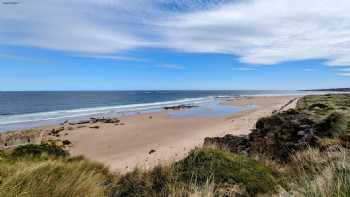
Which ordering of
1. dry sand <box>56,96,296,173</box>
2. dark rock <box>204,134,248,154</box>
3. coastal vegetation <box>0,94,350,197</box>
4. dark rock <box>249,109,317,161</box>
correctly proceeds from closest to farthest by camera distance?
coastal vegetation <box>0,94,350,197</box> → dark rock <box>249,109,317,161</box> → dark rock <box>204,134,248,154</box> → dry sand <box>56,96,296,173</box>

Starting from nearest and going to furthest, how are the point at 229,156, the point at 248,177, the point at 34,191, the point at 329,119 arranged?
the point at 34,191, the point at 248,177, the point at 229,156, the point at 329,119

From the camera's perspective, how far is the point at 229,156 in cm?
573

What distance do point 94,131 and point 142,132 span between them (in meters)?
4.30

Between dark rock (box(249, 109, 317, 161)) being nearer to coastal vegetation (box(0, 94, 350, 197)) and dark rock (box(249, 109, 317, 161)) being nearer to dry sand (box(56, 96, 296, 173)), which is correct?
coastal vegetation (box(0, 94, 350, 197))

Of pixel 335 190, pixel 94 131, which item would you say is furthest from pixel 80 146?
pixel 335 190

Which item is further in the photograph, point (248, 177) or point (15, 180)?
point (248, 177)

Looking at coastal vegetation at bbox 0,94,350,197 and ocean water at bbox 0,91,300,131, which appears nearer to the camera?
coastal vegetation at bbox 0,94,350,197

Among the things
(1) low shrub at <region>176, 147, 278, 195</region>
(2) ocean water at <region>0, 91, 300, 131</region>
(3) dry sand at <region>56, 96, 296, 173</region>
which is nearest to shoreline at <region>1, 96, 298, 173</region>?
(3) dry sand at <region>56, 96, 296, 173</region>

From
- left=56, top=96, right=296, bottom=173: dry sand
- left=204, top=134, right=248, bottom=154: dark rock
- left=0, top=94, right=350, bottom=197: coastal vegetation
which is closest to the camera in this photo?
left=0, top=94, right=350, bottom=197: coastal vegetation

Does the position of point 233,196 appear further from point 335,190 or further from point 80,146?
point 80,146

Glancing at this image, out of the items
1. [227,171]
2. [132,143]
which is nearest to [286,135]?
[227,171]

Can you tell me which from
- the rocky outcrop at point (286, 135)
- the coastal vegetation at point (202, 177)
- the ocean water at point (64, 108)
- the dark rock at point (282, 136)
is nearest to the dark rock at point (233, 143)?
the rocky outcrop at point (286, 135)

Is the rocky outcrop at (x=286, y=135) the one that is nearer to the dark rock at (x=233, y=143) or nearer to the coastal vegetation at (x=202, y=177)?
the dark rock at (x=233, y=143)

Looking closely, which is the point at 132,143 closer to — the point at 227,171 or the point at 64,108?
the point at 227,171
